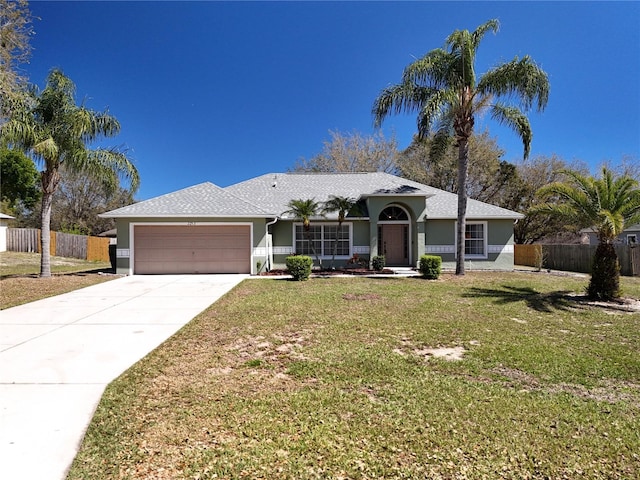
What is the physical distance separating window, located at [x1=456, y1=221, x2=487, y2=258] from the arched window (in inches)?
132

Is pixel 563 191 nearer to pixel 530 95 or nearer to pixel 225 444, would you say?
pixel 530 95

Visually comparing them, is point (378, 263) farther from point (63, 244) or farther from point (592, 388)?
point (63, 244)

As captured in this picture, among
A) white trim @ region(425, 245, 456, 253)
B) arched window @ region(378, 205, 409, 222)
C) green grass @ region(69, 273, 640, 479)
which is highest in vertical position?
arched window @ region(378, 205, 409, 222)

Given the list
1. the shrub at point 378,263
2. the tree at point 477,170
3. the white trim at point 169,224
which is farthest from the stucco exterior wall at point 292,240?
the tree at point 477,170

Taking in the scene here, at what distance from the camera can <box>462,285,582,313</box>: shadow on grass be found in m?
8.34

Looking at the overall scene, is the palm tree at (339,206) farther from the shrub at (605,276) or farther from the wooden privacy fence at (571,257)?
the wooden privacy fence at (571,257)

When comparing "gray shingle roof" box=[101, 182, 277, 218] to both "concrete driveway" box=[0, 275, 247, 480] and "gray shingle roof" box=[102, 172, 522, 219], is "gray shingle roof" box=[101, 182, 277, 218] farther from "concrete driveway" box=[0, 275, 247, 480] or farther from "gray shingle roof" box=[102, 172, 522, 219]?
"concrete driveway" box=[0, 275, 247, 480]

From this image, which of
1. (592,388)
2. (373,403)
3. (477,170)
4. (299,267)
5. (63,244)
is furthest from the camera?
(477,170)

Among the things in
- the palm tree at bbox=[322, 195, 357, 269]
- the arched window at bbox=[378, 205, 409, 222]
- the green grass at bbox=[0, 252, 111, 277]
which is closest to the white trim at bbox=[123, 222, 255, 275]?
the palm tree at bbox=[322, 195, 357, 269]

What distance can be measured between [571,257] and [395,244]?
11.1 m

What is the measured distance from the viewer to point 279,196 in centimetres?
1841

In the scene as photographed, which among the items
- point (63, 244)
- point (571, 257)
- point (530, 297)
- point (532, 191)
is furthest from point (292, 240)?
point (532, 191)

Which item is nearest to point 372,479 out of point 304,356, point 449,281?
point 304,356

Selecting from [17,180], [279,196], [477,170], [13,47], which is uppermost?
[13,47]
